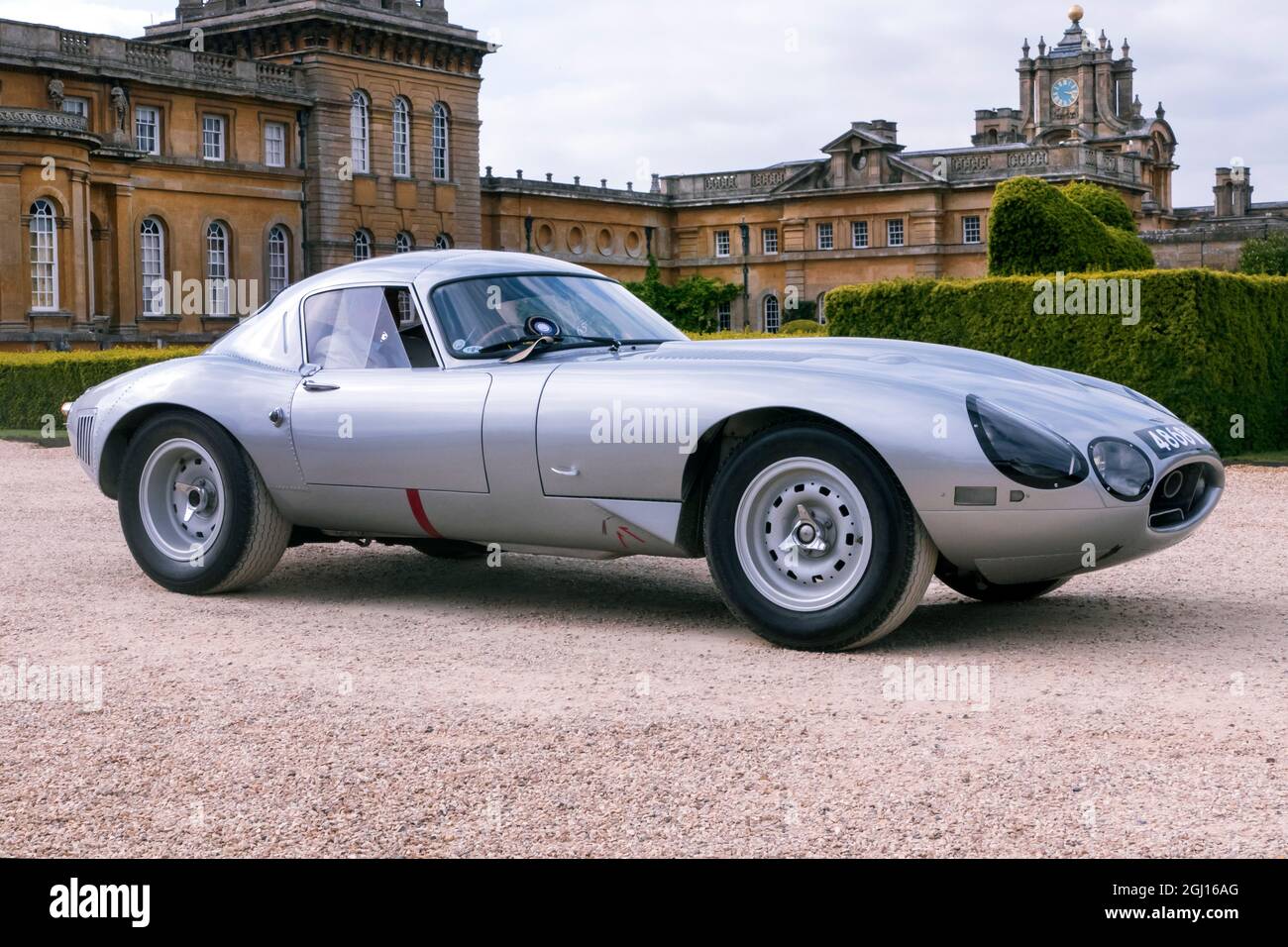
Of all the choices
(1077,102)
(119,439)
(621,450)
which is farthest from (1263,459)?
(1077,102)

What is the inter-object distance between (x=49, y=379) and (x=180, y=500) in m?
20.1

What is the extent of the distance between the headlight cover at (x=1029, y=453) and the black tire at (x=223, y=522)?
3280mm

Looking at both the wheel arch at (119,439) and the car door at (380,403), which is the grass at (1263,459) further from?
the wheel arch at (119,439)

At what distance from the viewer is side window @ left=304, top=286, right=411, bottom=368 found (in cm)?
700

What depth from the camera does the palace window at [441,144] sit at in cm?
6400

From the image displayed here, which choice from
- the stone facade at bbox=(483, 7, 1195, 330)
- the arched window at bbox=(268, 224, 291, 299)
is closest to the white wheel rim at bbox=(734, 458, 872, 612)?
the arched window at bbox=(268, 224, 291, 299)

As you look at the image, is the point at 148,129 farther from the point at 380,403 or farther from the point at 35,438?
the point at 380,403

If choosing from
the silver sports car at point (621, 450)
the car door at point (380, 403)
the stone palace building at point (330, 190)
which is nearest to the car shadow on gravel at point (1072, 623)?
the silver sports car at point (621, 450)

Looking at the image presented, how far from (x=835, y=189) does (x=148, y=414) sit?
232 feet

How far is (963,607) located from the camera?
6.94m

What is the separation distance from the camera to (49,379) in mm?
25969

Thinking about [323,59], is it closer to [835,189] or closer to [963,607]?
[835,189]
